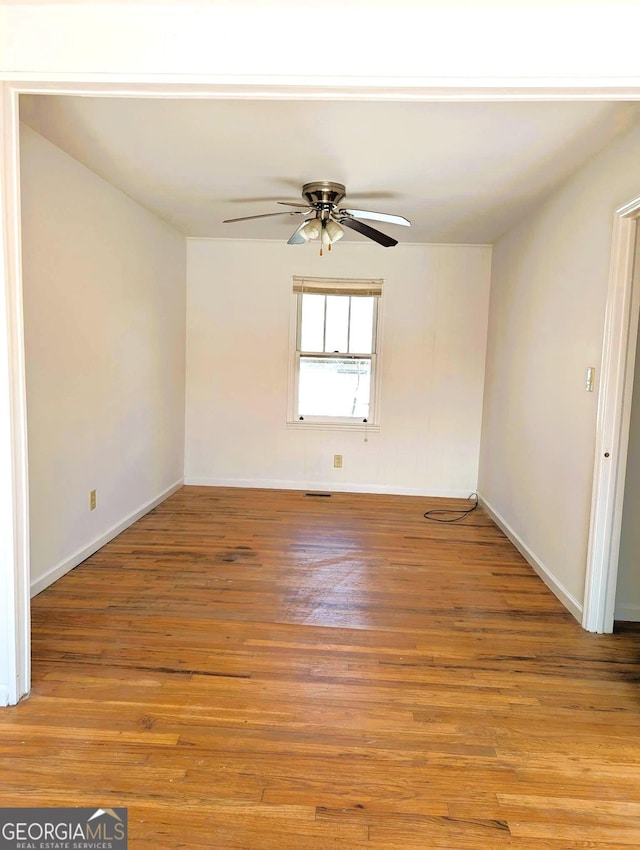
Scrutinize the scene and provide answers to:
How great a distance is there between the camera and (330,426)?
5078mm

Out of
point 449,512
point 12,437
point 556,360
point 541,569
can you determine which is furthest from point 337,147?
point 449,512

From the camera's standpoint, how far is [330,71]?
5.49ft

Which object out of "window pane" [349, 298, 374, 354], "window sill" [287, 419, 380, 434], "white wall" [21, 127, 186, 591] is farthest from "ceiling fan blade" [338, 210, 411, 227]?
"window sill" [287, 419, 380, 434]

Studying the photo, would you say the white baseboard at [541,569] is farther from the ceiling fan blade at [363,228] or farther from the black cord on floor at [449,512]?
the ceiling fan blade at [363,228]

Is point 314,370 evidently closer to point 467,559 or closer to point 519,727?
point 467,559

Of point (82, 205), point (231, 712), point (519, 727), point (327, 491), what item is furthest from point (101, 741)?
point (327, 491)

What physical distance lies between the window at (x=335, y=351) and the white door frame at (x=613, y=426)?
2638mm

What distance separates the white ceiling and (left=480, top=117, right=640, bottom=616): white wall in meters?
0.19

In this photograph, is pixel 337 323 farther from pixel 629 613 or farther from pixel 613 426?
pixel 629 613

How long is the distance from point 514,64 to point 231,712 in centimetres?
239

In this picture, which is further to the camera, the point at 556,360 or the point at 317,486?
the point at 317,486

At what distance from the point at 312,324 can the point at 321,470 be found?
142 centimetres

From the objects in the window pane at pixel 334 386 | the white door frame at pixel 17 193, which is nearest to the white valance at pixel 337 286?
the window pane at pixel 334 386

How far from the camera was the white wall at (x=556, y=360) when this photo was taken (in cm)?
264
